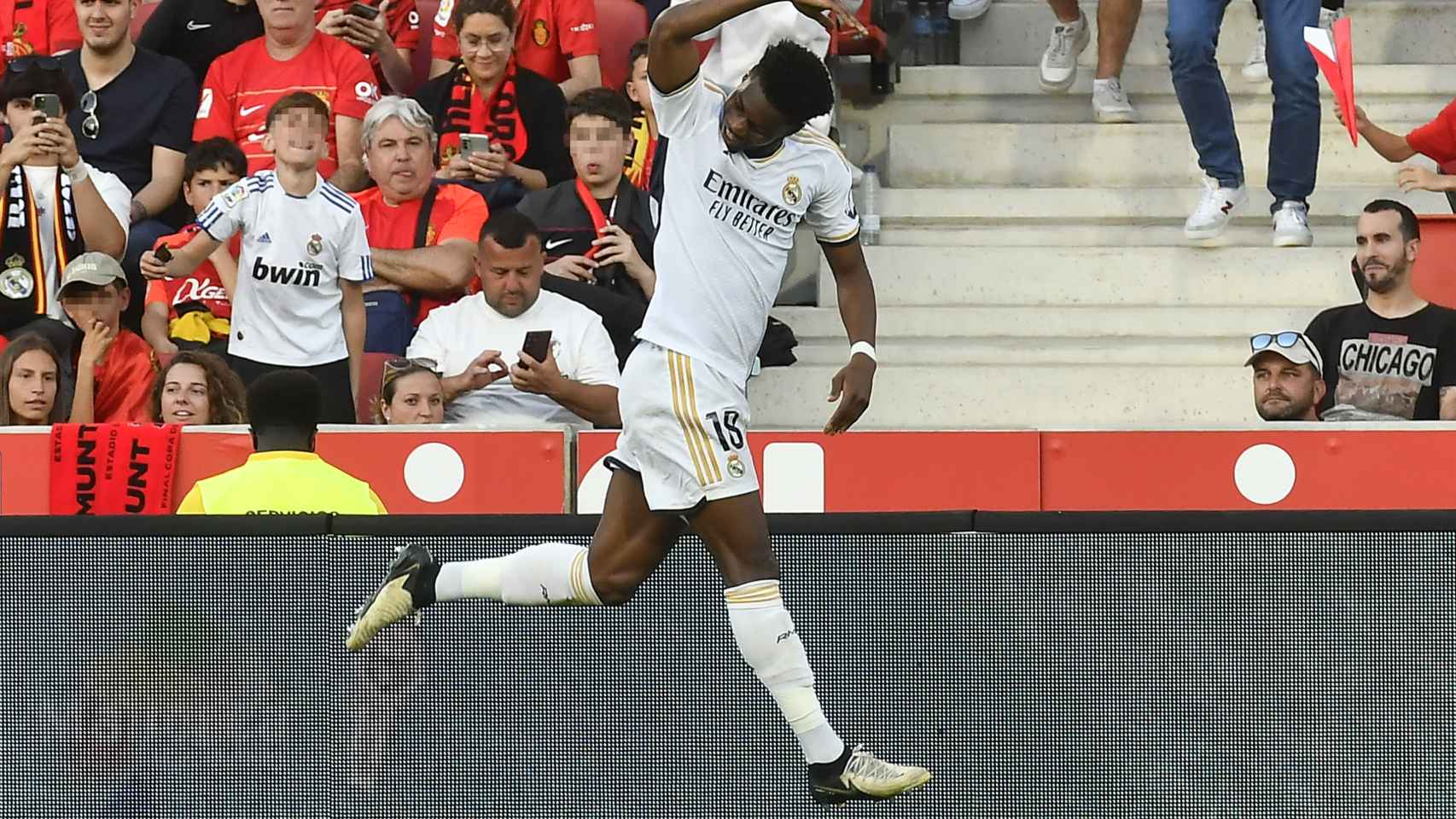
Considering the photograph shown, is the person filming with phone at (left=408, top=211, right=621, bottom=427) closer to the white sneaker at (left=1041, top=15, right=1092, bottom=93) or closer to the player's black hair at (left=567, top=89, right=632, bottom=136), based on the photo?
the player's black hair at (left=567, top=89, right=632, bottom=136)

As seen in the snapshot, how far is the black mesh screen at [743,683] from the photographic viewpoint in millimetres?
5590

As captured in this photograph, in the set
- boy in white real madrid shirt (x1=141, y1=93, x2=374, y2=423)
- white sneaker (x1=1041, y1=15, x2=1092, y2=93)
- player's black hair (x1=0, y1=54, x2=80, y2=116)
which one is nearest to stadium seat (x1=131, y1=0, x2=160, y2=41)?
player's black hair (x1=0, y1=54, x2=80, y2=116)

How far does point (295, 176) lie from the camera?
865 cm

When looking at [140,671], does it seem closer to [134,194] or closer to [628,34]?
[134,194]

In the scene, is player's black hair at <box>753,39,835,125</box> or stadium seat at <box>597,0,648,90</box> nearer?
player's black hair at <box>753,39,835,125</box>

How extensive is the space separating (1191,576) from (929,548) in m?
0.65

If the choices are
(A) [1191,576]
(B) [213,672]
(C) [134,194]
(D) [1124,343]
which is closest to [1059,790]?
(A) [1191,576]

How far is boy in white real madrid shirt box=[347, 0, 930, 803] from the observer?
544cm

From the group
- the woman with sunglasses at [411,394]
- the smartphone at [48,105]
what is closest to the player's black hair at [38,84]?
the smartphone at [48,105]

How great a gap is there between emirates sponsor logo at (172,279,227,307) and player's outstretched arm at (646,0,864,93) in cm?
400

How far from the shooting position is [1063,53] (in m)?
10.8

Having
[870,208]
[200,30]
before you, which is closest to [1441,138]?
[870,208]

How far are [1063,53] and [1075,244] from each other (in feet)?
Result: 3.55

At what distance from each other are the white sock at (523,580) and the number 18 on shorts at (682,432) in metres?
0.27
